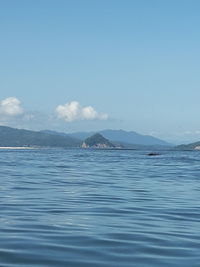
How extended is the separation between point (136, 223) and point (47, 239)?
15.2 feet

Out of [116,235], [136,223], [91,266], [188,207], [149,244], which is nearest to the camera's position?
[91,266]

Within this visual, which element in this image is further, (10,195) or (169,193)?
(169,193)

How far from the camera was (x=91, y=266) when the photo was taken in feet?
37.7

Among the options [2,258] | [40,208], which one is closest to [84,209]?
[40,208]

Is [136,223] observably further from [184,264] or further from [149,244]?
[184,264]

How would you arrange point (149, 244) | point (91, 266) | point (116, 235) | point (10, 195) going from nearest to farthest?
point (91, 266)
point (149, 244)
point (116, 235)
point (10, 195)

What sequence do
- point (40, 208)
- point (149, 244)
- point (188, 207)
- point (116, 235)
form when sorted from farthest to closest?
point (188, 207) → point (40, 208) → point (116, 235) → point (149, 244)

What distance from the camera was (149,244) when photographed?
1397 cm

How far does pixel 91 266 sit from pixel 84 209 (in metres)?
10.00

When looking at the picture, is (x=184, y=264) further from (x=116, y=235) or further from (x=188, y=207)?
(x=188, y=207)

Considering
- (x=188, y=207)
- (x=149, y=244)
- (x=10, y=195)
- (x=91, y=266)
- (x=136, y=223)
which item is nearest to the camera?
(x=91, y=266)

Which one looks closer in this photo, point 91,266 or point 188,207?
point 91,266

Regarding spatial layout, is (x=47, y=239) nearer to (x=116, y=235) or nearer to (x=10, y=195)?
(x=116, y=235)

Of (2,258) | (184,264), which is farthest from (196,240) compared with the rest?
(2,258)
